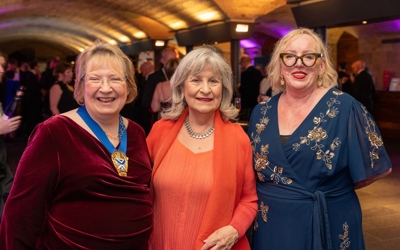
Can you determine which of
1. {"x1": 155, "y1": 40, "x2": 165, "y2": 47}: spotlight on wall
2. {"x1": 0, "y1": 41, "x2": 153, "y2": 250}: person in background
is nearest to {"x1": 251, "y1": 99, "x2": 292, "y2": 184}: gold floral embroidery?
{"x1": 0, "y1": 41, "x2": 153, "y2": 250}: person in background

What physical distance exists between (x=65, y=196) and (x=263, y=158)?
1039 mm

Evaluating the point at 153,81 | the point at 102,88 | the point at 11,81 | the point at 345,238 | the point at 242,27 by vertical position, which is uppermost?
the point at 242,27

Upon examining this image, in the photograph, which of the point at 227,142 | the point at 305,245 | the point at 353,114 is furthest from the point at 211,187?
the point at 353,114

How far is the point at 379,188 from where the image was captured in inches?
260

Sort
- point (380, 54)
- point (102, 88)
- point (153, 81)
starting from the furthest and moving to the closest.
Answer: point (380, 54), point (153, 81), point (102, 88)

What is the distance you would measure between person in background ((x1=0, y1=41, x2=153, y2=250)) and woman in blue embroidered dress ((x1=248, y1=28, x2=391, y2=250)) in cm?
71

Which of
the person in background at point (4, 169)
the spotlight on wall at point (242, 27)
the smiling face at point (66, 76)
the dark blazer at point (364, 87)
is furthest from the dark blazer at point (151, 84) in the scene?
the spotlight on wall at point (242, 27)

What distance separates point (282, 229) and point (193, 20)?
12607mm

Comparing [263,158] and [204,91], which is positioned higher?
[204,91]

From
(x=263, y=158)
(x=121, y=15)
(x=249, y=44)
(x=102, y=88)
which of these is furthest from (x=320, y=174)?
(x=249, y=44)

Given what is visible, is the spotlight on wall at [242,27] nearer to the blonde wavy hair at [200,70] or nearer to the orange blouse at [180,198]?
the blonde wavy hair at [200,70]

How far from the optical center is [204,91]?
2.27 meters

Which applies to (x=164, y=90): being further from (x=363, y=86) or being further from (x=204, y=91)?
(x=363, y=86)

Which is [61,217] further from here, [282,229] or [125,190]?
[282,229]
